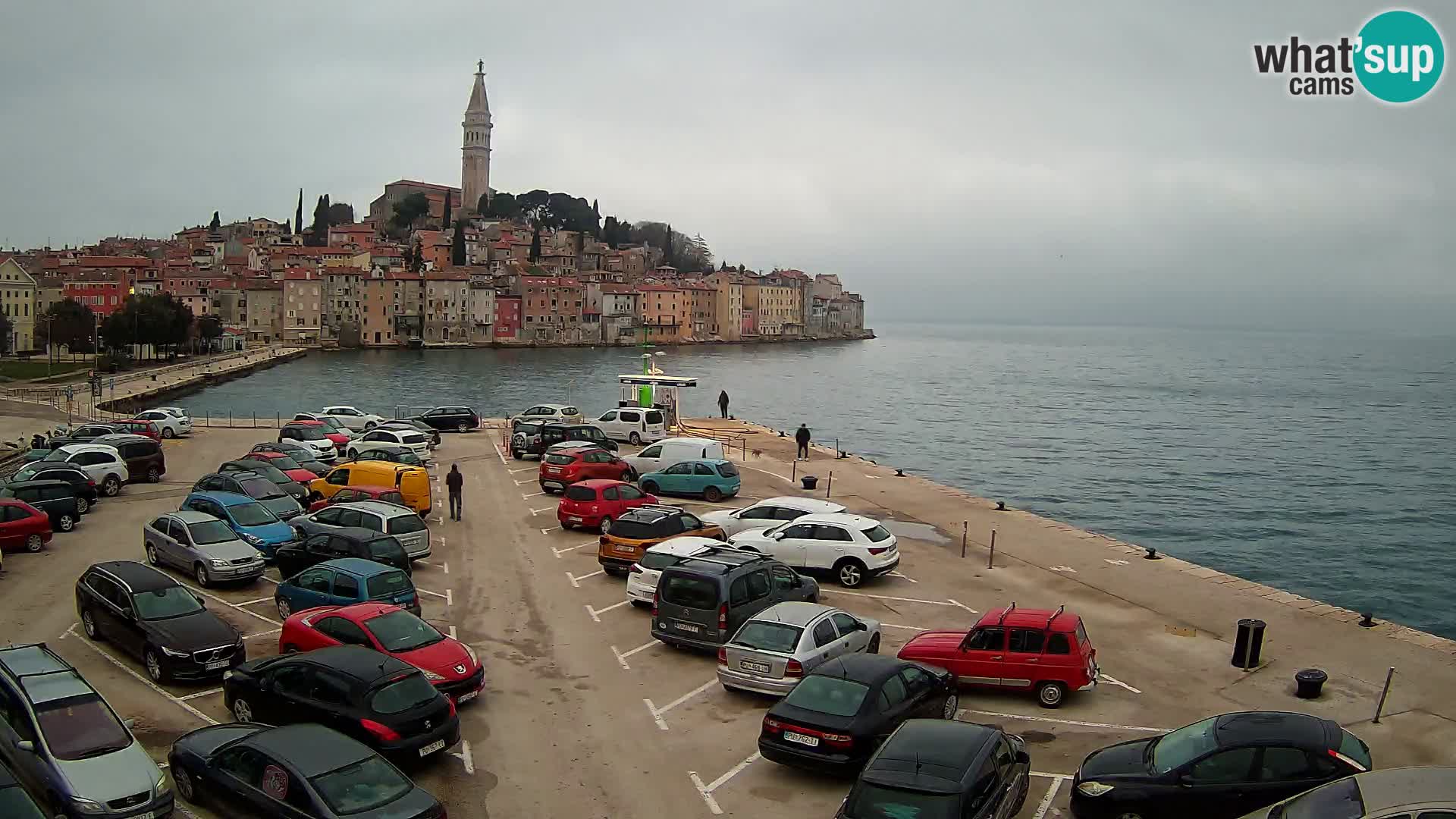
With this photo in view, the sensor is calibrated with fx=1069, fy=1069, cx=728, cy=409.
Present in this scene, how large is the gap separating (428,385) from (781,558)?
284 ft

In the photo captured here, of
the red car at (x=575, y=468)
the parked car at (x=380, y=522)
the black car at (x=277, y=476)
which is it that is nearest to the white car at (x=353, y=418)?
the red car at (x=575, y=468)

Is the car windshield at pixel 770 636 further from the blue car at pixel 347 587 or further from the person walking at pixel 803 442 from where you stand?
the person walking at pixel 803 442

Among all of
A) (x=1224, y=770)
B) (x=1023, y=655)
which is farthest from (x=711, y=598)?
(x=1224, y=770)

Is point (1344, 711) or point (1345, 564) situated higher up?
point (1344, 711)

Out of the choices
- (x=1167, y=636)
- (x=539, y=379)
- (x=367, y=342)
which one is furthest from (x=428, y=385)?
(x=1167, y=636)

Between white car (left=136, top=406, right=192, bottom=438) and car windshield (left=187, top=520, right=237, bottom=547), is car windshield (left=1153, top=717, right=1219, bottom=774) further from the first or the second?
white car (left=136, top=406, right=192, bottom=438)

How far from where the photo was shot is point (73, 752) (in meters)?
8.85

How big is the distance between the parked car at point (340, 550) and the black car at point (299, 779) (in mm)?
7485

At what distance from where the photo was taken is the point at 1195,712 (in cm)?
1234

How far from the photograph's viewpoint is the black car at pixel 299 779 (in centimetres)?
796

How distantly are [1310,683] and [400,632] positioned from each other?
422 inches

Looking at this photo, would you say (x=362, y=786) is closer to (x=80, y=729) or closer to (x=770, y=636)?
(x=80, y=729)

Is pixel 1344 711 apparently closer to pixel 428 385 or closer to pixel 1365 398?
pixel 428 385

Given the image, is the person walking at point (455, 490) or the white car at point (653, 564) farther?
the person walking at point (455, 490)
